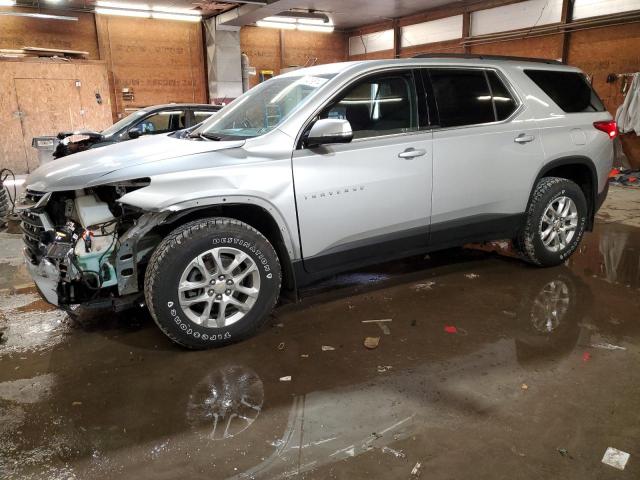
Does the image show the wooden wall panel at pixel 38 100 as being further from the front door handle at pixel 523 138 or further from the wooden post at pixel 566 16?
the front door handle at pixel 523 138

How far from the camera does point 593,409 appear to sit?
2.47 m

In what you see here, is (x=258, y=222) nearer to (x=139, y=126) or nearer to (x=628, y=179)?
(x=139, y=126)

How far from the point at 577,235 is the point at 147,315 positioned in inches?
150

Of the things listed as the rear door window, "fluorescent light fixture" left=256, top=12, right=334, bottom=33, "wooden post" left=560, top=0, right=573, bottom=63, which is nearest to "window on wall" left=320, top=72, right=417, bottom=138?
the rear door window

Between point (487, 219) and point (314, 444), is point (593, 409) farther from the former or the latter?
point (487, 219)

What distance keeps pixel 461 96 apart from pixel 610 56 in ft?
30.6

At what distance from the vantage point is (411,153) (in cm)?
349

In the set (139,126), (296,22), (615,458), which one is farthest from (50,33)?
(615,458)

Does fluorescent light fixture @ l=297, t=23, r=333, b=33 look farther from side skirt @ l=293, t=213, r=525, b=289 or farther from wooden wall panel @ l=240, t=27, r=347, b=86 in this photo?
side skirt @ l=293, t=213, r=525, b=289

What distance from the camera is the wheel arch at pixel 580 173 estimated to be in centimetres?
424

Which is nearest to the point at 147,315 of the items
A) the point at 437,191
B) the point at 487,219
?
the point at 437,191

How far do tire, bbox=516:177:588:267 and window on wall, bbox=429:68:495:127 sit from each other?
87 cm

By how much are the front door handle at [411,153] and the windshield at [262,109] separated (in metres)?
0.73

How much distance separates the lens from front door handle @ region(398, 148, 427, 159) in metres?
3.46
